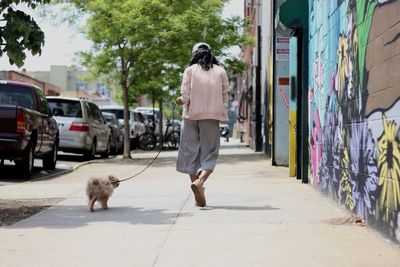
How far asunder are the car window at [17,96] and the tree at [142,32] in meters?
5.72

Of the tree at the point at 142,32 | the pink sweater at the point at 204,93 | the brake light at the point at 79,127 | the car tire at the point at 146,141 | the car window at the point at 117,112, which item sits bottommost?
the car tire at the point at 146,141

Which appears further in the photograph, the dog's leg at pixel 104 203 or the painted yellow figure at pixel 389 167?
the dog's leg at pixel 104 203

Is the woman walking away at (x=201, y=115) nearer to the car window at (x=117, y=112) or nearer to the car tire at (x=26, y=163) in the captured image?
the car tire at (x=26, y=163)

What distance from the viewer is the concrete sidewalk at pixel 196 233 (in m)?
5.07

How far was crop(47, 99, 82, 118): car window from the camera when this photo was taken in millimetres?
18297

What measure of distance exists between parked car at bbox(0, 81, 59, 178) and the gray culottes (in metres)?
4.59

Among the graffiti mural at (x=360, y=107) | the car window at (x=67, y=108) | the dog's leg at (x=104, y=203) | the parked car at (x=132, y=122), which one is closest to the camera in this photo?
the graffiti mural at (x=360, y=107)

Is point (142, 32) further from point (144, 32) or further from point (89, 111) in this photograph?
point (89, 111)

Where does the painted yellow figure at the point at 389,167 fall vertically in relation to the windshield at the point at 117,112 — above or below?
below

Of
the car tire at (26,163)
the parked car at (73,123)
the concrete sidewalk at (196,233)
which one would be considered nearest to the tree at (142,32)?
the parked car at (73,123)

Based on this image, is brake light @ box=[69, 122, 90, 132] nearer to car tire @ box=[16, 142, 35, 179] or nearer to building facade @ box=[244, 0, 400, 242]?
car tire @ box=[16, 142, 35, 179]

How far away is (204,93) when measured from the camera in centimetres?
774

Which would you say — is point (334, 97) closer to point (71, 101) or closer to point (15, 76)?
point (71, 101)

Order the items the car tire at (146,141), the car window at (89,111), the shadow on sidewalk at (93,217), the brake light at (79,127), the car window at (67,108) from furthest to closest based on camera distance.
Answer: the car tire at (146,141)
the car window at (89,111)
the car window at (67,108)
the brake light at (79,127)
the shadow on sidewalk at (93,217)
